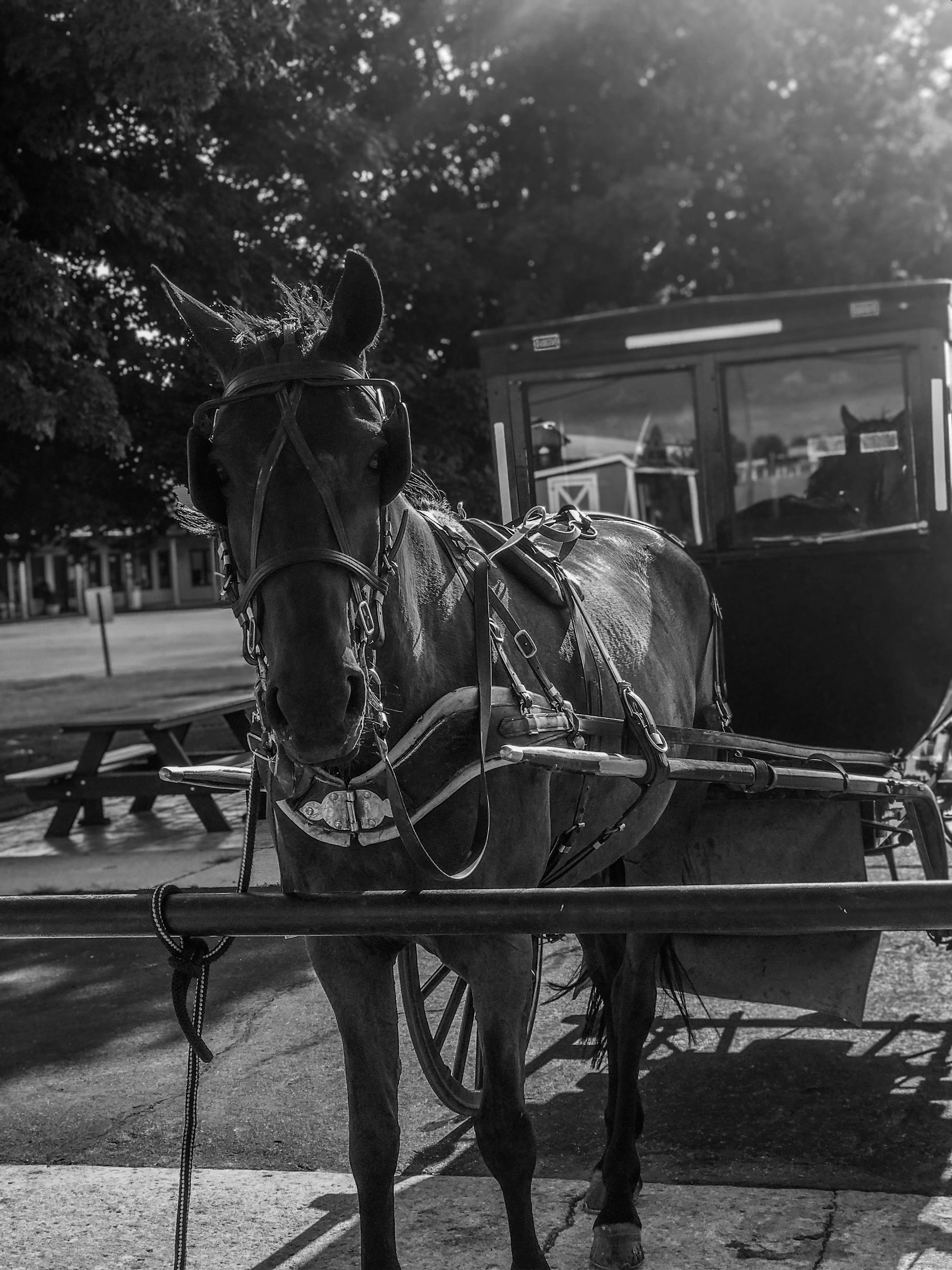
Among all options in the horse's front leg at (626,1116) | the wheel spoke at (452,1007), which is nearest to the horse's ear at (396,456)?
the horse's front leg at (626,1116)

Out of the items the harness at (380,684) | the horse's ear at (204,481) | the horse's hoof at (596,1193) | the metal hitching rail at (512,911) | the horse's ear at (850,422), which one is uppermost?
the horse's ear at (850,422)

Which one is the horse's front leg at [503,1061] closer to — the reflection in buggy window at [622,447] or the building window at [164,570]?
the reflection in buggy window at [622,447]

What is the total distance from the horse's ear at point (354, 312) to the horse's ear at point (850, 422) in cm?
379

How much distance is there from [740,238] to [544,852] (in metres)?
14.2

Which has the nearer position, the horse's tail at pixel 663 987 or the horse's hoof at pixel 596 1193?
the horse's hoof at pixel 596 1193

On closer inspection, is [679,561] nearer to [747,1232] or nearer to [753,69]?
[747,1232]

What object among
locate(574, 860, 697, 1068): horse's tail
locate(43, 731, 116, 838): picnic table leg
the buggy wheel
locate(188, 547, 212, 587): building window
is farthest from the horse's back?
locate(188, 547, 212, 587): building window

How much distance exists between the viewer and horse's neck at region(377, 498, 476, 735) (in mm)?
2695

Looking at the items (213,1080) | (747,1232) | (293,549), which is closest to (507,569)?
(293,549)

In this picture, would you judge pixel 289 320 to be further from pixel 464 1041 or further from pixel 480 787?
pixel 464 1041

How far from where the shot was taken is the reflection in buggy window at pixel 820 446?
5805 mm

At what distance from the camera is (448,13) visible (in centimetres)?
1466

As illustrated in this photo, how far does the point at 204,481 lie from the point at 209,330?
433 millimetres

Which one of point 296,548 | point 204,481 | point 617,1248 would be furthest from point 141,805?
point 296,548
